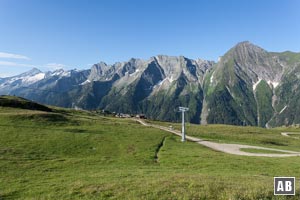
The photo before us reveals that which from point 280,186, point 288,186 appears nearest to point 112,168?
point 280,186

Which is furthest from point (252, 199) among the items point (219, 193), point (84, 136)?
point (84, 136)

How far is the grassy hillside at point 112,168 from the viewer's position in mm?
22484

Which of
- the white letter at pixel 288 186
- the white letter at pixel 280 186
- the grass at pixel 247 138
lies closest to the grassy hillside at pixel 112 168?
the white letter at pixel 288 186

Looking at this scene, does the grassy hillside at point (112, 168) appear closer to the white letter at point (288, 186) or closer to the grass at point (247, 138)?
the white letter at point (288, 186)

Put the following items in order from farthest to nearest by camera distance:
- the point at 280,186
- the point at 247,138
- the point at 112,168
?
1. the point at 247,138
2. the point at 112,168
3. the point at 280,186

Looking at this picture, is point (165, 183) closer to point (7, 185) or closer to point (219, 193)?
point (219, 193)

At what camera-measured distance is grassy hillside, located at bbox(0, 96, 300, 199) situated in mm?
22484

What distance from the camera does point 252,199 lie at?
19.6m

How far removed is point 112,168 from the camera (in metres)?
36.8

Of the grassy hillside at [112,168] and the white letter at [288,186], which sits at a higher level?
the white letter at [288,186]

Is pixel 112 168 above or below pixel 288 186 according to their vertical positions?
below

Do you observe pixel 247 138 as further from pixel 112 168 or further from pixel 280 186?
pixel 280 186

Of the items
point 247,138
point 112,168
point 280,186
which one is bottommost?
point 112,168

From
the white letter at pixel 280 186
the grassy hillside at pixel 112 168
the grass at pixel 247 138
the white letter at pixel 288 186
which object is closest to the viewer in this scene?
the white letter at pixel 280 186
